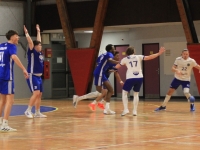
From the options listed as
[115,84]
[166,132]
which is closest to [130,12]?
[115,84]

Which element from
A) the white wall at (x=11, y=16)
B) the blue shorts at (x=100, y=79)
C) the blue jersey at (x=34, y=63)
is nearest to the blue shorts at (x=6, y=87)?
the blue jersey at (x=34, y=63)

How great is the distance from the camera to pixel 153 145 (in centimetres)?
837

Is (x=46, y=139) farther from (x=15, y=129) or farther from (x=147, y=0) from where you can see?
(x=147, y=0)

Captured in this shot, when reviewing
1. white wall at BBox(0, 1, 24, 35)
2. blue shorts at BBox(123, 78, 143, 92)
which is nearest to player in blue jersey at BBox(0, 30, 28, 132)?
blue shorts at BBox(123, 78, 143, 92)

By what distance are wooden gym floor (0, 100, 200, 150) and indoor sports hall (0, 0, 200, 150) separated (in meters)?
0.02

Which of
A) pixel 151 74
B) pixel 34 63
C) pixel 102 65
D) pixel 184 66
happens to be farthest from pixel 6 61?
pixel 151 74

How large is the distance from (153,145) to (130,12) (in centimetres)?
1542

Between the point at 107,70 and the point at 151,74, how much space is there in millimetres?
10883

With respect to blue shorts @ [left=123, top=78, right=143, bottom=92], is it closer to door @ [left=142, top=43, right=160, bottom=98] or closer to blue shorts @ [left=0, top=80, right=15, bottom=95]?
blue shorts @ [left=0, top=80, right=15, bottom=95]

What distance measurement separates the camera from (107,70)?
1573 cm

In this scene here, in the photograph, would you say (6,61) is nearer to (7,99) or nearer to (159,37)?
(7,99)

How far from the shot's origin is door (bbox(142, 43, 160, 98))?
26.1 meters

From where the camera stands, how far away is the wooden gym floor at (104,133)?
844 cm

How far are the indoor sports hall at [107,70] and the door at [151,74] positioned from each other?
2.0 inches
